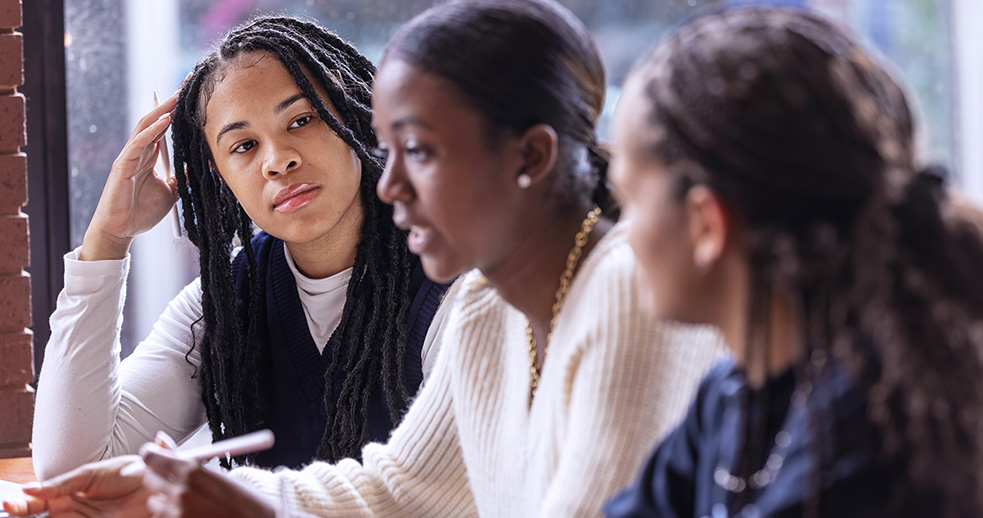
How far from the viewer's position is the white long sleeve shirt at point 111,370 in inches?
57.8

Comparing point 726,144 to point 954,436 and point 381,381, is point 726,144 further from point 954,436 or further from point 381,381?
point 381,381

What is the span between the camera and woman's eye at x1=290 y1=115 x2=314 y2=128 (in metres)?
1.47

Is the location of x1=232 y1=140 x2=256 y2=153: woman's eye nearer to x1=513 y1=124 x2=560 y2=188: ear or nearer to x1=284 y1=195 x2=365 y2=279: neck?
x1=284 y1=195 x2=365 y2=279: neck

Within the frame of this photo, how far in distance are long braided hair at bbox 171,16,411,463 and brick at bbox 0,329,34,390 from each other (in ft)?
1.42

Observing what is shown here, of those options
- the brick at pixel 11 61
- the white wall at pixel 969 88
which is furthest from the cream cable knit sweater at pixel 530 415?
the white wall at pixel 969 88

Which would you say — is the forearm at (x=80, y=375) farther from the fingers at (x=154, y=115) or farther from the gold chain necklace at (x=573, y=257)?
the gold chain necklace at (x=573, y=257)

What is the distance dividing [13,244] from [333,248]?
668mm

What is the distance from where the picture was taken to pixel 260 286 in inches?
64.2

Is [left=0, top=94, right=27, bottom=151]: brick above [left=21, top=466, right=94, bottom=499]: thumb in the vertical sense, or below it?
above

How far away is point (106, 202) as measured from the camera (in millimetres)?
1556

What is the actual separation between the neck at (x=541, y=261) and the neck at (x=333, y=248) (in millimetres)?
625

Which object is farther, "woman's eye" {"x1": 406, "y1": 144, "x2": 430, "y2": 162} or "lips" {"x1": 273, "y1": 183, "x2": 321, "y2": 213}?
"lips" {"x1": 273, "y1": 183, "x2": 321, "y2": 213}

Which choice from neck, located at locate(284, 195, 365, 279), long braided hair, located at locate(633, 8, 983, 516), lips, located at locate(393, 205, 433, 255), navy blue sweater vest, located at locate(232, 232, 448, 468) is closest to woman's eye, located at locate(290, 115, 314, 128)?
neck, located at locate(284, 195, 365, 279)

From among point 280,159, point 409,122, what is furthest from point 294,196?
point 409,122
